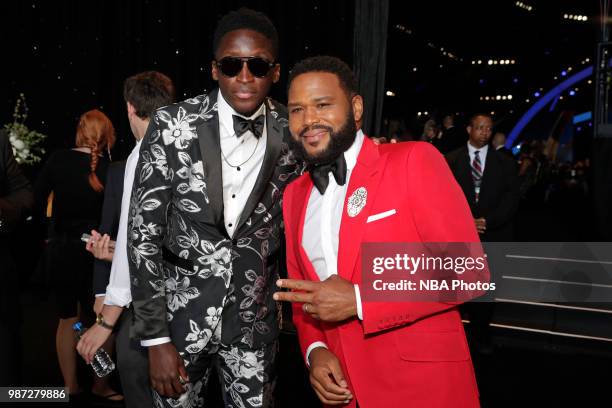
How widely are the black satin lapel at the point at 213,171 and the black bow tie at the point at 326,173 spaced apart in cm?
31

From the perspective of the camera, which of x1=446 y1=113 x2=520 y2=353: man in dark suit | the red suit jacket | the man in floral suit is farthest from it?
x1=446 y1=113 x2=520 y2=353: man in dark suit

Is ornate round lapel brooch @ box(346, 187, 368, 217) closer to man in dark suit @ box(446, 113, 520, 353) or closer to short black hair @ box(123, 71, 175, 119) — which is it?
short black hair @ box(123, 71, 175, 119)

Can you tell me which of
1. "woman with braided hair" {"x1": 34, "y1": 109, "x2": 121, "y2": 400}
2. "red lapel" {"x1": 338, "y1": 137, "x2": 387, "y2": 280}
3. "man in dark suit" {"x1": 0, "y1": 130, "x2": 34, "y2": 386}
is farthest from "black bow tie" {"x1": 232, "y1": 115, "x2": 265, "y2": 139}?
"woman with braided hair" {"x1": 34, "y1": 109, "x2": 121, "y2": 400}

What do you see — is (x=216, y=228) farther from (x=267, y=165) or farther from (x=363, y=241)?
(x=363, y=241)

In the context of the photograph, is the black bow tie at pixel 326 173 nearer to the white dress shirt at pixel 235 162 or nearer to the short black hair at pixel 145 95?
the white dress shirt at pixel 235 162

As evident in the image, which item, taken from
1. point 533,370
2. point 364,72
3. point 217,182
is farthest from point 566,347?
point 217,182

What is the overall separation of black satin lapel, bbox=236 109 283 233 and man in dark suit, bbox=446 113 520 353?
9.97ft

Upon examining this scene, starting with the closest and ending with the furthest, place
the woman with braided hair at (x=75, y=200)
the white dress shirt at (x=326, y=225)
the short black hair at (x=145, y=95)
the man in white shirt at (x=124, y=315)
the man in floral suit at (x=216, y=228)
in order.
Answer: the white dress shirt at (x=326, y=225) → the man in floral suit at (x=216, y=228) → the man in white shirt at (x=124, y=315) → the short black hair at (x=145, y=95) → the woman with braided hair at (x=75, y=200)

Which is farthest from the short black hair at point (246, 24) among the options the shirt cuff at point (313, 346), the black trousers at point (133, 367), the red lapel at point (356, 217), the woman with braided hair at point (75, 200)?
the woman with braided hair at point (75, 200)

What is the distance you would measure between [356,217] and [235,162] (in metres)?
0.53

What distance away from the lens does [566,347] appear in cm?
502

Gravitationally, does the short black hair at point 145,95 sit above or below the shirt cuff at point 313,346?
above

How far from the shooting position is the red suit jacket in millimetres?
1420

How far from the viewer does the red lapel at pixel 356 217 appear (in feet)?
4.78
